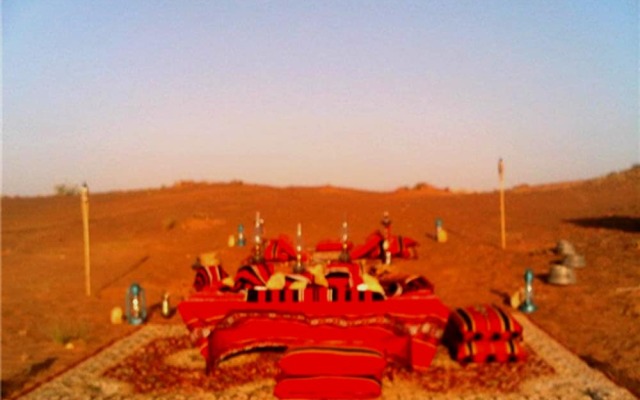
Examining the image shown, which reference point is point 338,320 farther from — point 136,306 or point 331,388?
point 136,306

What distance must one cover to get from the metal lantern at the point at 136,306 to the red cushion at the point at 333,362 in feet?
12.6

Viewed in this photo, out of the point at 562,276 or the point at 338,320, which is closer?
the point at 338,320

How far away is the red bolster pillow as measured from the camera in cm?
717

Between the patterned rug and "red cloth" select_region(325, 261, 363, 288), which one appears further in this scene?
"red cloth" select_region(325, 261, 363, 288)

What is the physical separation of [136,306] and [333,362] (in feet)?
14.3

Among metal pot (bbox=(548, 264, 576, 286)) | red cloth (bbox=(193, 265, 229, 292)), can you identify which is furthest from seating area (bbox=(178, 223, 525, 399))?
metal pot (bbox=(548, 264, 576, 286))

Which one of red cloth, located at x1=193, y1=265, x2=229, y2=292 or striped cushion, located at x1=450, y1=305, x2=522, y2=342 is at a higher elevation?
red cloth, located at x1=193, y1=265, x2=229, y2=292

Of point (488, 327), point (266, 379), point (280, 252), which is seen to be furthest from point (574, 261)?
point (266, 379)

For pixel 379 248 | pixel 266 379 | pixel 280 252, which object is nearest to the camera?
pixel 266 379

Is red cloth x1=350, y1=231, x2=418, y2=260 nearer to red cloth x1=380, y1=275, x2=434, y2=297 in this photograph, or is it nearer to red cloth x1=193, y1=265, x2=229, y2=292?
red cloth x1=193, y1=265, x2=229, y2=292

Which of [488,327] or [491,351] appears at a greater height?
[488,327]

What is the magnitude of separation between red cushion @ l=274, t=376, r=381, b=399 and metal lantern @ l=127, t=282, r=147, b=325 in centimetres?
393

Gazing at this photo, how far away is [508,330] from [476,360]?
0.45m

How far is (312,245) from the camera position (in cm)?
1698
